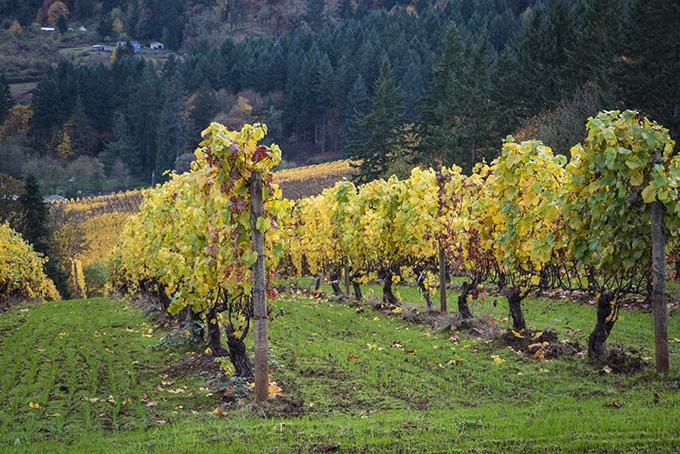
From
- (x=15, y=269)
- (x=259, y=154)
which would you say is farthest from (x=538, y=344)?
(x=15, y=269)

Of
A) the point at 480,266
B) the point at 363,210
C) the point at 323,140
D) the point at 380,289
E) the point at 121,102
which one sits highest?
the point at 121,102

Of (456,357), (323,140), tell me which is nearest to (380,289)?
(456,357)

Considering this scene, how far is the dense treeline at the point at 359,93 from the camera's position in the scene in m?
37.6

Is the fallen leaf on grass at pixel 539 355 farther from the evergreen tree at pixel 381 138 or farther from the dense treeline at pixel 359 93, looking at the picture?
the evergreen tree at pixel 381 138

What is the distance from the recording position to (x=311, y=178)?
64.2 meters

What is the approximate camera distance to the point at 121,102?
3927 inches

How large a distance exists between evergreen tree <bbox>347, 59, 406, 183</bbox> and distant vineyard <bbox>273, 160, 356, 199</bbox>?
6.63 meters

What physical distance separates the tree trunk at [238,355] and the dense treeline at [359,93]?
2203 cm

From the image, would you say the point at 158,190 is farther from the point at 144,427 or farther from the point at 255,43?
the point at 255,43

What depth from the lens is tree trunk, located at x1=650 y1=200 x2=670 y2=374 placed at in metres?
7.02

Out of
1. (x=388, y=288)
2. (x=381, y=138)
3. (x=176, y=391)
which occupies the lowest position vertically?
(x=176, y=391)

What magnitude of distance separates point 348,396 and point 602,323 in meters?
3.96

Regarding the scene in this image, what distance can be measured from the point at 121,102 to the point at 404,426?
10381cm

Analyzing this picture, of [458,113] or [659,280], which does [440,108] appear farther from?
[659,280]
